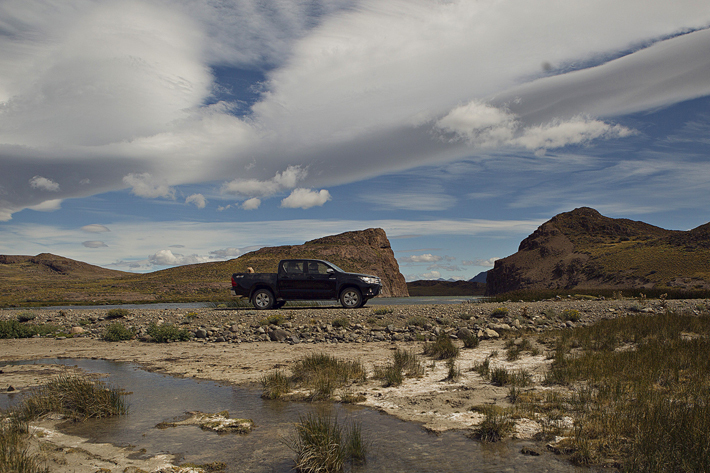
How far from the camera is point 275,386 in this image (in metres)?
6.79

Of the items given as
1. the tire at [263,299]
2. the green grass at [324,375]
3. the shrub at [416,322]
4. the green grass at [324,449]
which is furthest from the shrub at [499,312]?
the green grass at [324,449]

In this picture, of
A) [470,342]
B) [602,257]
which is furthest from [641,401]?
[602,257]

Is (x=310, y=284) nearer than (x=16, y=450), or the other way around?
(x=16, y=450)

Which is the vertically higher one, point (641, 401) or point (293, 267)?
point (293, 267)

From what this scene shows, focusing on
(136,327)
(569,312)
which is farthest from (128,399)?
(569,312)

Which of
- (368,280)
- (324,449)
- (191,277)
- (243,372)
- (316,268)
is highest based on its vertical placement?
(191,277)

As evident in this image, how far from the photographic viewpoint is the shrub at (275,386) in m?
6.59

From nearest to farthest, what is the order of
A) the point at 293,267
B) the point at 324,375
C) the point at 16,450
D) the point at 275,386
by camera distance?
the point at 16,450 < the point at 275,386 < the point at 324,375 < the point at 293,267

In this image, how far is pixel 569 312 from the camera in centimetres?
1534

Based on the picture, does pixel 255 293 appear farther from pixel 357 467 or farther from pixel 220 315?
pixel 357 467

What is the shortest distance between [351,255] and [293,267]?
95618mm

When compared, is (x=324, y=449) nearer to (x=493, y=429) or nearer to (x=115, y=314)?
(x=493, y=429)

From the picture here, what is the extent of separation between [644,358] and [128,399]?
9238mm

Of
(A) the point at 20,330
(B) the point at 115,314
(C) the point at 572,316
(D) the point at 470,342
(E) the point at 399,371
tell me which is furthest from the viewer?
(B) the point at 115,314
